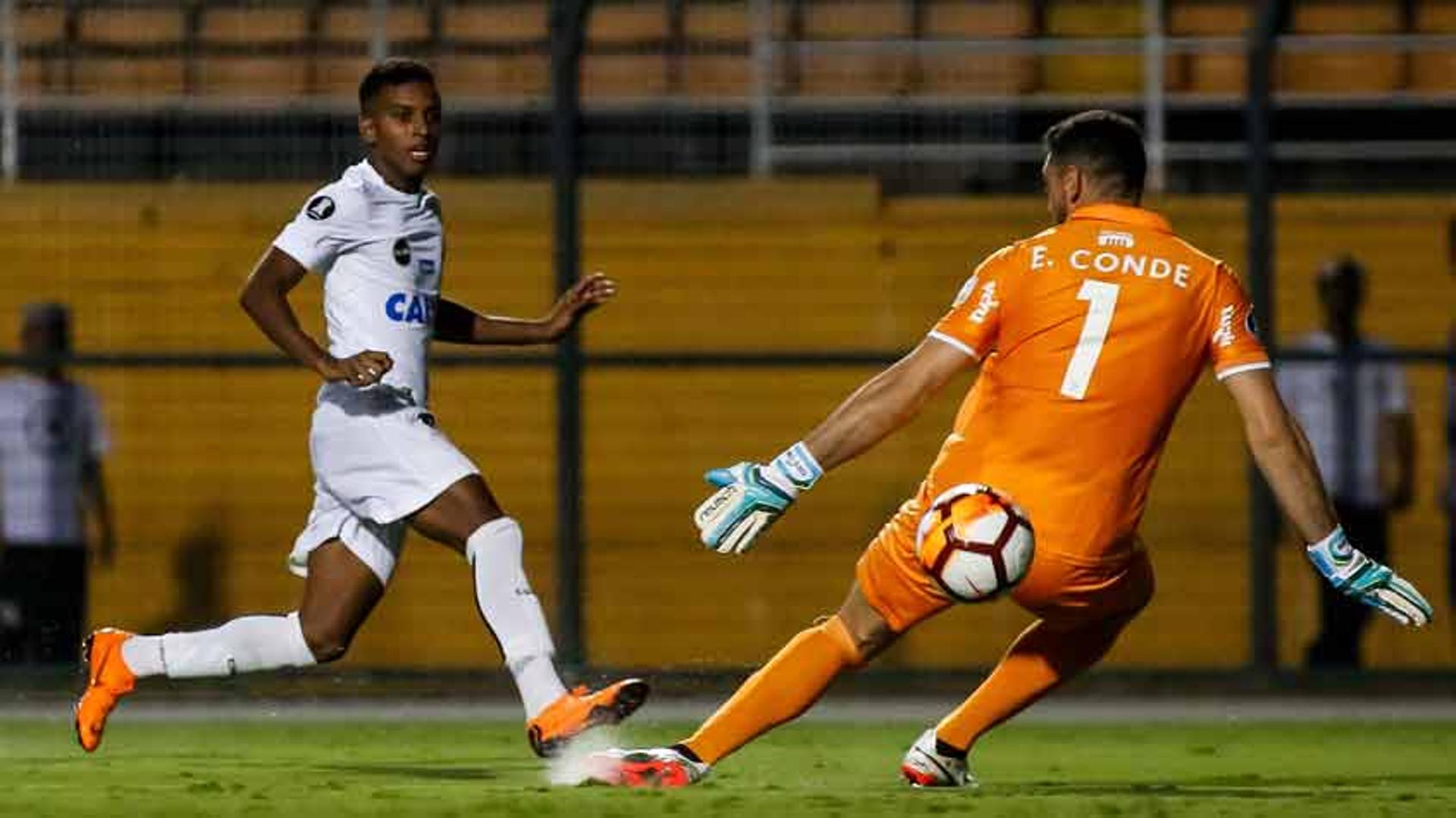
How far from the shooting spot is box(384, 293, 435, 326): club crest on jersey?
352 inches

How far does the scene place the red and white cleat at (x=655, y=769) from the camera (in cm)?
810

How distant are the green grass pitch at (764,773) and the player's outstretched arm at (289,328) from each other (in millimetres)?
1037

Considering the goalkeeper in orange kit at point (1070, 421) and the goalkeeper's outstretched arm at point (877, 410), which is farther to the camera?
the goalkeeper in orange kit at point (1070, 421)

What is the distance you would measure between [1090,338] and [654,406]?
6261 millimetres

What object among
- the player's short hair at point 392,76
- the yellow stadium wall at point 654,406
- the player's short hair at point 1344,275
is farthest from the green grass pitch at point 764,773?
Answer: the player's short hair at point 1344,275

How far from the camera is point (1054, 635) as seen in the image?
8359 millimetres

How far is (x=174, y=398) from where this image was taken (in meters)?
14.1

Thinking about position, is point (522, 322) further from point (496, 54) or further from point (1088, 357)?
point (496, 54)

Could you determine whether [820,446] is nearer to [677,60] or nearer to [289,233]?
[289,233]

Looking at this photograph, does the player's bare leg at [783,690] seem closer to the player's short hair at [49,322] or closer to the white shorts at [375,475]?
the white shorts at [375,475]

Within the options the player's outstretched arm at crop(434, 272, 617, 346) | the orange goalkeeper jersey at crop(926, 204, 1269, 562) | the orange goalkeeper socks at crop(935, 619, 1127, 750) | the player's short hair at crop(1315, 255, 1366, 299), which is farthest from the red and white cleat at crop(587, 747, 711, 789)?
the player's short hair at crop(1315, 255, 1366, 299)

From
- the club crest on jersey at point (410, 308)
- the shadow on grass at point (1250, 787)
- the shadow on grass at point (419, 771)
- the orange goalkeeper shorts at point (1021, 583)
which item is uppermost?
the club crest on jersey at point (410, 308)

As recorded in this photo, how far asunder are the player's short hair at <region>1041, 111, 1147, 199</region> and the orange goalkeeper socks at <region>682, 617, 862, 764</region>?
1.20 metres

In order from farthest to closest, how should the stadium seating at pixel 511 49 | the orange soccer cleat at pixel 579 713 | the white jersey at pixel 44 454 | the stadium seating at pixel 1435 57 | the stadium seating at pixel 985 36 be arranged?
the stadium seating at pixel 1435 57 → the stadium seating at pixel 985 36 → the white jersey at pixel 44 454 → the stadium seating at pixel 511 49 → the orange soccer cleat at pixel 579 713
